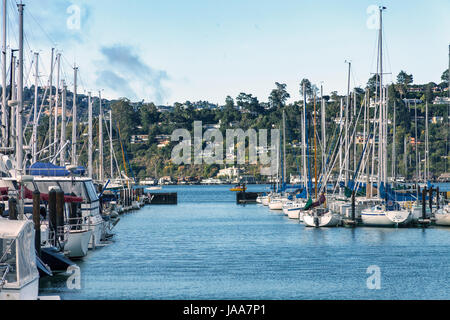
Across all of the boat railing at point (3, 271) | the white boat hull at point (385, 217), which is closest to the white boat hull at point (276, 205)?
the white boat hull at point (385, 217)

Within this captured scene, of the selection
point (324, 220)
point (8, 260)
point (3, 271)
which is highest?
point (8, 260)

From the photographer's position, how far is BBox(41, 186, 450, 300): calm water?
28.8 m

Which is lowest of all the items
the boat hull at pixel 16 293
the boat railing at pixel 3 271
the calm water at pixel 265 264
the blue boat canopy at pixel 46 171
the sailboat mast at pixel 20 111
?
the calm water at pixel 265 264

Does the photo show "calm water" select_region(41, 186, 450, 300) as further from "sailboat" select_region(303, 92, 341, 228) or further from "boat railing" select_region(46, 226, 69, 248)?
"boat railing" select_region(46, 226, 69, 248)

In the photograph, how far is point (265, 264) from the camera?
123ft

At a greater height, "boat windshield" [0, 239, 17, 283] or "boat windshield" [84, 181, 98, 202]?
"boat windshield" [84, 181, 98, 202]

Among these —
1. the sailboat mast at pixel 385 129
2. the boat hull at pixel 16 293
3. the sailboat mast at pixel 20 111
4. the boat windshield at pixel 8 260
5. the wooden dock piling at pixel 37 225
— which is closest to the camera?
the boat hull at pixel 16 293

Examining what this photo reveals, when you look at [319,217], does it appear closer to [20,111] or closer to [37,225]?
[20,111]

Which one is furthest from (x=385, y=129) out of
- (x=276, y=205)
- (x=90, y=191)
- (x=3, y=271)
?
(x=3, y=271)

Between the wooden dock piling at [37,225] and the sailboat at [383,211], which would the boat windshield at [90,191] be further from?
the sailboat at [383,211]

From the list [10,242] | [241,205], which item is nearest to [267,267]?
[10,242]

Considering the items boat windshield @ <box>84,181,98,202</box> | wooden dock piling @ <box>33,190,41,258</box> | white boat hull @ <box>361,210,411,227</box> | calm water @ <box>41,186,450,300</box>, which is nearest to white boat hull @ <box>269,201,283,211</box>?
calm water @ <box>41,186,450,300</box>

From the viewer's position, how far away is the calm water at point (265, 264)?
Answer: 28.8 meters
